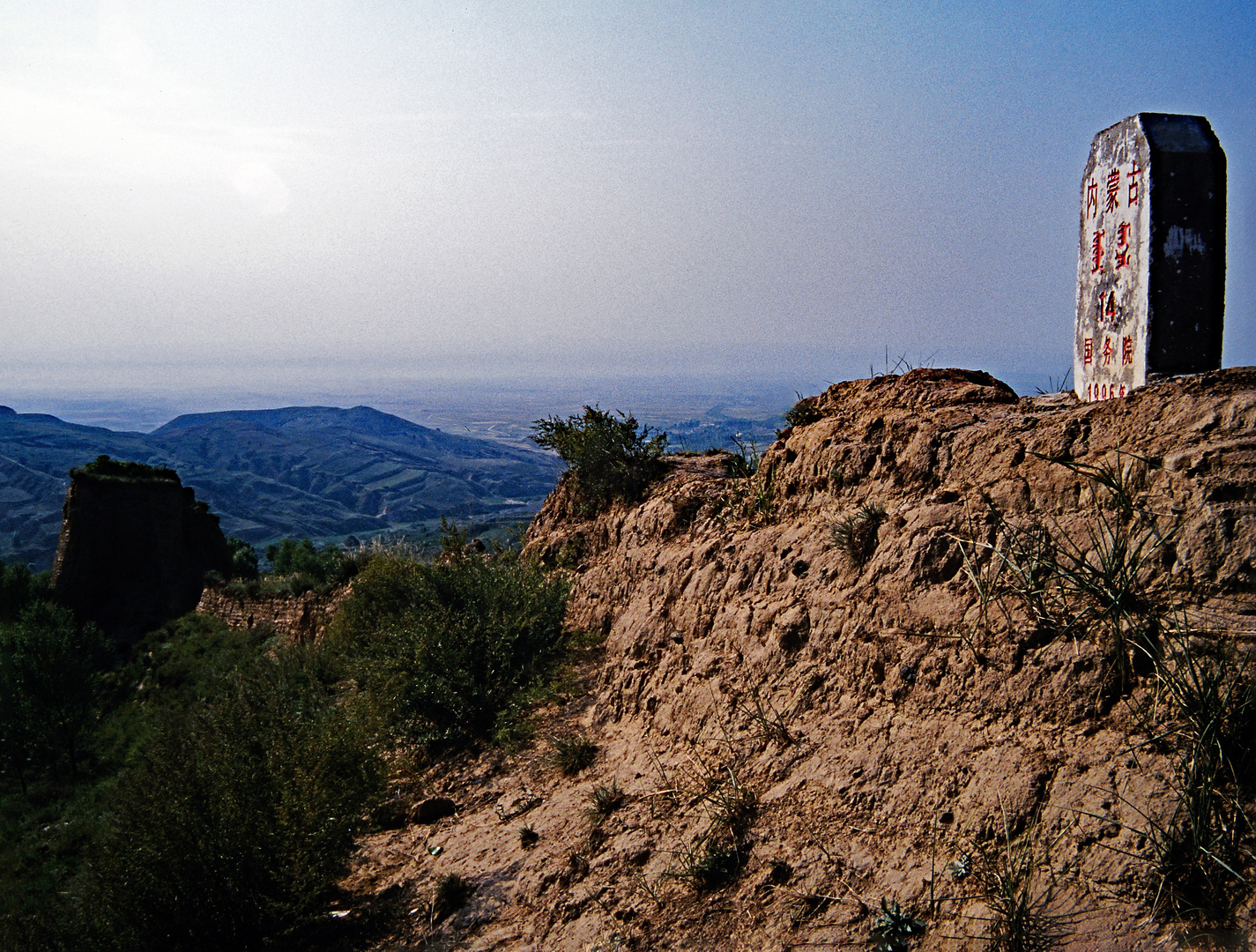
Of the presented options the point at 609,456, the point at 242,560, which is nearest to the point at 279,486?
the point at 242,560

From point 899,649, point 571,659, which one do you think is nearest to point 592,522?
point 571,659

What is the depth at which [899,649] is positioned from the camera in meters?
5.09

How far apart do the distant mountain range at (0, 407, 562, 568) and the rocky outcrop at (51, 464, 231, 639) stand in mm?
70605

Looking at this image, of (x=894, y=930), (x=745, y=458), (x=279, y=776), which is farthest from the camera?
(x=745, y=458)

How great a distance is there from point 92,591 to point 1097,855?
32046 mm

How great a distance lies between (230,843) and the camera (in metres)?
5.79

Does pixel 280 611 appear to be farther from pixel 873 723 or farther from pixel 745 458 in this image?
pixel 873 723

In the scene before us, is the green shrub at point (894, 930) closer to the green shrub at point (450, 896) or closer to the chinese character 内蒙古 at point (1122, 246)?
the green shrub at point (450, 896)

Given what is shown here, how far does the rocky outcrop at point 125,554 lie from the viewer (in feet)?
89.6

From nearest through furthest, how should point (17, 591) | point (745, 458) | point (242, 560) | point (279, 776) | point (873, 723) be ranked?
point (873, 723), point (279, 776), point (745, 458), point (17, 591), point (242, 560)

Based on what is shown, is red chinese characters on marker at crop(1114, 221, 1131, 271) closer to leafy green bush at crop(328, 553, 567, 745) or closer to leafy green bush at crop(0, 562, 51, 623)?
leafy green bush at crop(328, 553, 567, 745)

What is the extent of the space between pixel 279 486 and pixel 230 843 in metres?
170

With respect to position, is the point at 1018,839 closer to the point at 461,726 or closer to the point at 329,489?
the point at 461,726

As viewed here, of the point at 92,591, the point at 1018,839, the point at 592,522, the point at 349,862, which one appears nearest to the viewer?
the point at 1018,839
